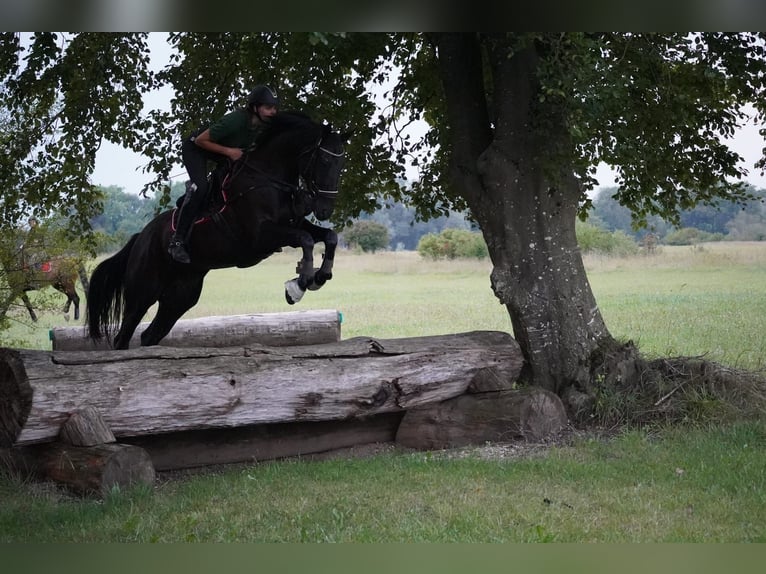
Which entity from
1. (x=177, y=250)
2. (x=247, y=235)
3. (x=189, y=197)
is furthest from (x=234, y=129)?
(x=177, y=250)

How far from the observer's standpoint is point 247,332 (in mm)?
6594

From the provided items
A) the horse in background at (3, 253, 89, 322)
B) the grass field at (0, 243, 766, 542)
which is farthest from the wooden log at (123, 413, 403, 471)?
the horse in background at (3, 253, 89, 322)

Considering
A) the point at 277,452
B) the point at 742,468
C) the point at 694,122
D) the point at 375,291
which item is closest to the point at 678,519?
the point at 742,468

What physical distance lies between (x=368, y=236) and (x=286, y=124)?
666 cm

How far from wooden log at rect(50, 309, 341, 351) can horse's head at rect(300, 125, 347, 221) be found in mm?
1848

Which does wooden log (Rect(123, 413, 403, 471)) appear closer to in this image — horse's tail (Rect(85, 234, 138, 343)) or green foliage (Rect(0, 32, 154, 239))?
horse's tail (Rect(85, 234, 138, 343))

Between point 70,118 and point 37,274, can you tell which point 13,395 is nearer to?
point 70,118

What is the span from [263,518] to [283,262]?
823 cm

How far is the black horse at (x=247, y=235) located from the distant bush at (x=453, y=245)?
19.7 feet

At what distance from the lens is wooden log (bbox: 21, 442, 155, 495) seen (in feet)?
13.8

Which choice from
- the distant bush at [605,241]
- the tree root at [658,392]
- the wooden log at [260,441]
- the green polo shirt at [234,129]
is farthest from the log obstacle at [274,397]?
the distant bush at [605,241]

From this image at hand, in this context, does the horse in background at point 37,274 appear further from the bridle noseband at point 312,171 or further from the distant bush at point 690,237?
the distant bush at point 690,237

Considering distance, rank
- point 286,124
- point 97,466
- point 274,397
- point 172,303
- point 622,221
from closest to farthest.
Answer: point 97,466 < point 274,397 < point 286,124 < point 172,303 < point 622,221
